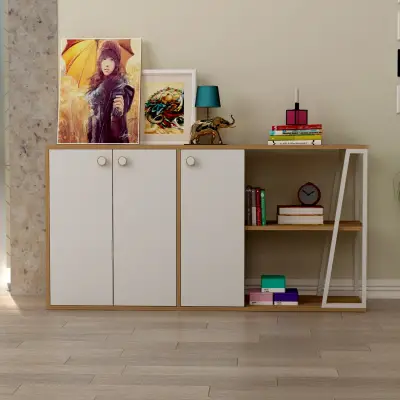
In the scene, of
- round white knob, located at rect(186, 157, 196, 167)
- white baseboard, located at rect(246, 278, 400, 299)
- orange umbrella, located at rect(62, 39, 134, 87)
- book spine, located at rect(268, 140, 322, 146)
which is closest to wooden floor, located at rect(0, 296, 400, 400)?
white baseboard, located at rect(246, 278, 400, 299)

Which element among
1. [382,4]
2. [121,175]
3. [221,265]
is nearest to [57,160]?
[121,175]

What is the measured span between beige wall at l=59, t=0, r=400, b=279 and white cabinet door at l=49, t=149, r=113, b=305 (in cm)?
73

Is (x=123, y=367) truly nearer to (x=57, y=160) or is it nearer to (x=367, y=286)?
(x=57, y=160)

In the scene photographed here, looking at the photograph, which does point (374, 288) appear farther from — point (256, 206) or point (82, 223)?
point (82, 223)

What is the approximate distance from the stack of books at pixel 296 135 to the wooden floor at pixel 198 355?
2.84 ft

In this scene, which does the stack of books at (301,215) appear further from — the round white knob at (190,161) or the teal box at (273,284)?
the round white knob at (190,161)

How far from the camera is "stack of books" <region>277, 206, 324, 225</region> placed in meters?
4.15

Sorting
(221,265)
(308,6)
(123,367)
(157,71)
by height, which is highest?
(308,6)

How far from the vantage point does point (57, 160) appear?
4.12m

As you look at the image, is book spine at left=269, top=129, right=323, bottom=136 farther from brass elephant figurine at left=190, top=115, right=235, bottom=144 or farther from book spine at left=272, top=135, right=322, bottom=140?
brass elephant figurine at left=190, top=115, right=235, bottom=144

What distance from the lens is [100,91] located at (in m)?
4.37

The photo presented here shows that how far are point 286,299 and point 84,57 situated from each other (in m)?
1.69

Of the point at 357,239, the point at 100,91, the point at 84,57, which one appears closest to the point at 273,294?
the point at 357,239

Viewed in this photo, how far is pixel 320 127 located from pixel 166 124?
2.74ft
